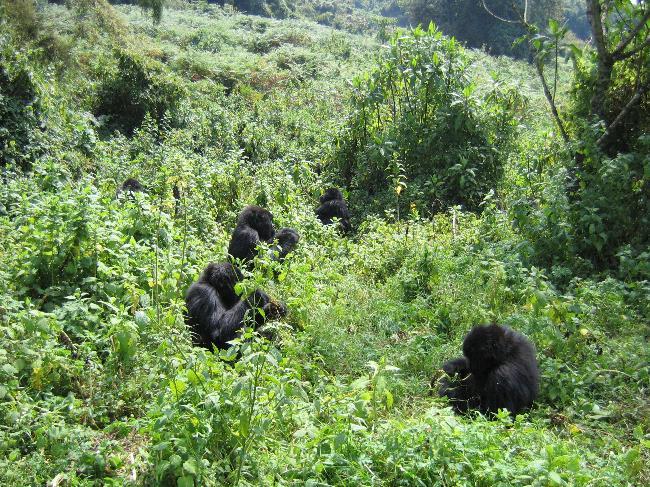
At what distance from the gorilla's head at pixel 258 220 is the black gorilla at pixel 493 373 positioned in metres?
2.88

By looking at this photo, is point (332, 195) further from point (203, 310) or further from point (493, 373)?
point (493, 373)

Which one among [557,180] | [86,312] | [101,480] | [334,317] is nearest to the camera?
[101,480]

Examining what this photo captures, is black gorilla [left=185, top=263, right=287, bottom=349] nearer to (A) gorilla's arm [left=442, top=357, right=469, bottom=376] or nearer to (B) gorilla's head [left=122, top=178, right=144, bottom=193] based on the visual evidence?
(A) gorilla's arm [left=442, top=357, right=469, bottom=376]

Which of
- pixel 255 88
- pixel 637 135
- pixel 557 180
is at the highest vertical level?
pixel 637 135

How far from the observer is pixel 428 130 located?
32.1 feet

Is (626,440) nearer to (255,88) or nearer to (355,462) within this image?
(355,462)

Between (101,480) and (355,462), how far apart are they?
1.38 meters

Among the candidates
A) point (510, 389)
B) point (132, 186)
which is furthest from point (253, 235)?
point (510, 389)

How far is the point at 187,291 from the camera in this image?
5.10m

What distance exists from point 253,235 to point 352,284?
1218mm

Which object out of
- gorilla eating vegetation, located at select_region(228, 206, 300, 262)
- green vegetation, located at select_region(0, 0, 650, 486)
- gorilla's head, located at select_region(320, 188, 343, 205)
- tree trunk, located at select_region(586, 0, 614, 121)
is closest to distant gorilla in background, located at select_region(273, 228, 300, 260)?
gorilla eating vegetation, located at select_region(228, 206, 300, 262)

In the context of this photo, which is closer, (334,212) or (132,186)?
(132,186)

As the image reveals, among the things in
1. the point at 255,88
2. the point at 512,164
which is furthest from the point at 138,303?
the point at 255,88

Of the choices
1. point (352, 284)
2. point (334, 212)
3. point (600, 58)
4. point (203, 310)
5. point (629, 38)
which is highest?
point (629, 38)
